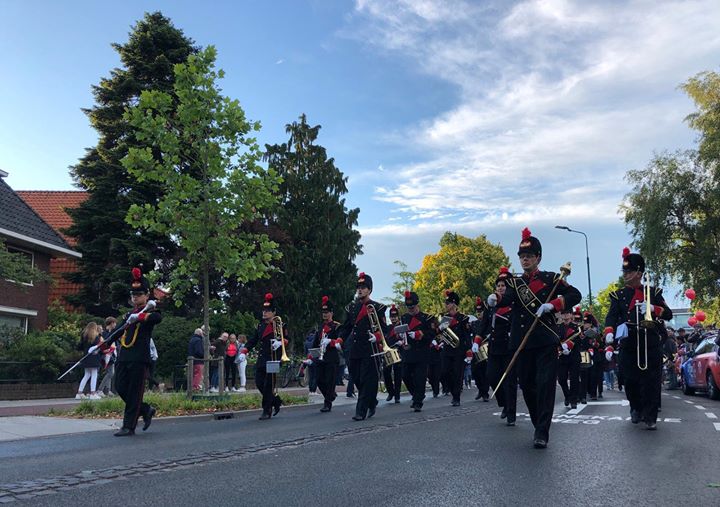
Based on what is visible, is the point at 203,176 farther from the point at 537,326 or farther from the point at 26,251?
the point at 26,251

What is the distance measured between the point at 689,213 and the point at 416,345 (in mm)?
25763

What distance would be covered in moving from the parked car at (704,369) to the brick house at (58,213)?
2731 cm

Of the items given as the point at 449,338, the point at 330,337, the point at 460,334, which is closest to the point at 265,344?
the point at 330,337

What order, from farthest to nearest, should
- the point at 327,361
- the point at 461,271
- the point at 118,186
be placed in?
the point at 461,271, the point at 118,186, the point at 327,361

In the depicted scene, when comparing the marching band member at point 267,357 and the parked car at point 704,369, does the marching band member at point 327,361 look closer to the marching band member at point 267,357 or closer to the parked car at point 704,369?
the marching band member at point 267,357

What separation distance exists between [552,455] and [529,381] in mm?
1111

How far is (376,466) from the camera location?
627 cm

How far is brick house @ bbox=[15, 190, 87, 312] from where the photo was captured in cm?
3550

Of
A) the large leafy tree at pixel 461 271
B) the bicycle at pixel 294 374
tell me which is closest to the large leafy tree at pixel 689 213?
the bicycle at pixel 294 374

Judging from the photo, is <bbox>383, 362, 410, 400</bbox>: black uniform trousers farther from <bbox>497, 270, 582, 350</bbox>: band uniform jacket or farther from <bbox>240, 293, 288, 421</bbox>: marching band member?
<bbox>497, 270, 582, 350</bbox>: band uniform jacket

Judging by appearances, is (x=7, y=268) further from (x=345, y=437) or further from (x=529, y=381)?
(x=529, y=381)

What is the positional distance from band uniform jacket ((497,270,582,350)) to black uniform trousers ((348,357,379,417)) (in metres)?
3.81

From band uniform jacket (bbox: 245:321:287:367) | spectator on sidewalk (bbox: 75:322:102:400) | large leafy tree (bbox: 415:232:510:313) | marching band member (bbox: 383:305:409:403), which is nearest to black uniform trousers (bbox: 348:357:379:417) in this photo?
band uniform jacket (bbox: 245:321:287:367)

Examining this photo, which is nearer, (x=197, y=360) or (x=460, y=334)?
(x=197, y=360)
